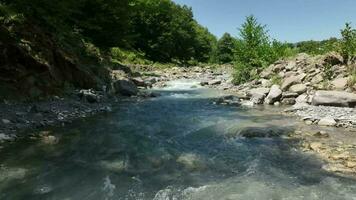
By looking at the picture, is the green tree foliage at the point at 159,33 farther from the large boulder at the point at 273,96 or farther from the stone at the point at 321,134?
the stone at the point at 321,134

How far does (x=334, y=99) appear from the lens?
19.3 meters

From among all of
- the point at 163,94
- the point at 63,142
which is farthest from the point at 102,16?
the point at 63,142

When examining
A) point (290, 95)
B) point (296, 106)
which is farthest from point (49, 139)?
point (290, 95)

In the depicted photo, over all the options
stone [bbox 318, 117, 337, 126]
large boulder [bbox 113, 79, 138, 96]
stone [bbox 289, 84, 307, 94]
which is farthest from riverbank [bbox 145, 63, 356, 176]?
large boulder [bbox 113, 79, 138, 96]

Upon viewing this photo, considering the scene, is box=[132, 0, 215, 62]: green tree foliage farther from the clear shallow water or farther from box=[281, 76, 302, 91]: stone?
the clear shallow water

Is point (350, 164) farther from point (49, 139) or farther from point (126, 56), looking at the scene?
point (126, 56)

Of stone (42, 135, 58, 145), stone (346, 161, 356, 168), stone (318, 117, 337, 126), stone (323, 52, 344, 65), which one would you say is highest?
stone (323, 52, 344, 65)

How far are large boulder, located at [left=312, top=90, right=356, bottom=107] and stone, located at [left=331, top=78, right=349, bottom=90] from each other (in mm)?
1881

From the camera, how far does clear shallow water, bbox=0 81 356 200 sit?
915cm

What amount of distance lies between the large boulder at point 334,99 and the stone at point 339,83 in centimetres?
188

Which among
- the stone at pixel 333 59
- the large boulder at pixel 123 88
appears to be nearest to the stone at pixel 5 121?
the large boulder at pixel 123 88

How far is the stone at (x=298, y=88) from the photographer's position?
2370cm

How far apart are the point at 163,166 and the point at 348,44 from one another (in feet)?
59.3

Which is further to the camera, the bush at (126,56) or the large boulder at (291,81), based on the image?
the bush at (126,56)
